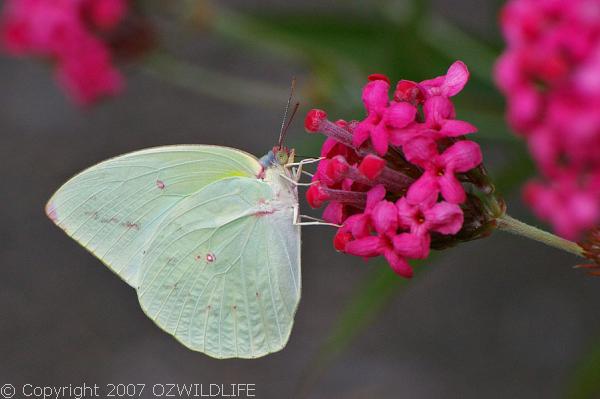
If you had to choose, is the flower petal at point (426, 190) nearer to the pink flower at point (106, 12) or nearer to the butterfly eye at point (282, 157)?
the butterfly eye at point (282, 157)

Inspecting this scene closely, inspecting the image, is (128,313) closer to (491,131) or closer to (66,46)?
(66,46)

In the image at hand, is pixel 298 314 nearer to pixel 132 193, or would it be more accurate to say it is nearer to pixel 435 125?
pixel 132 193

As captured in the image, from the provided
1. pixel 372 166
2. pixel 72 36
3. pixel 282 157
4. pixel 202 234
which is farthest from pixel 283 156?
pixel 72 36

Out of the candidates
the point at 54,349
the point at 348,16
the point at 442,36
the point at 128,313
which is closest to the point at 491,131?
the point at 442,36

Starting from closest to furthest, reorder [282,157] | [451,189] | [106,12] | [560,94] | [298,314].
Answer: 1. [560,94]
2. [451,189]
3. [282,157]
4. [106,12]
5. [298,314]

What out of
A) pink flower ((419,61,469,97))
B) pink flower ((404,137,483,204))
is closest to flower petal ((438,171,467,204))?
pink flower ((404,137,483,204))

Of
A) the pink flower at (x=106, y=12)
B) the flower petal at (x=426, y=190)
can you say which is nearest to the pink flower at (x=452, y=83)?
the flower petal at (x=426, y=190)

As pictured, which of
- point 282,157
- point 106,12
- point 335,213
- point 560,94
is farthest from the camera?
point 106,12

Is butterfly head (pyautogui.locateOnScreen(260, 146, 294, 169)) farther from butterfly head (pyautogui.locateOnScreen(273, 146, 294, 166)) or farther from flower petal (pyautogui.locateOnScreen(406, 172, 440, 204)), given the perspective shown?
flower petal (pyautogui.locateOnScreen(406, 172, 440, 204))
